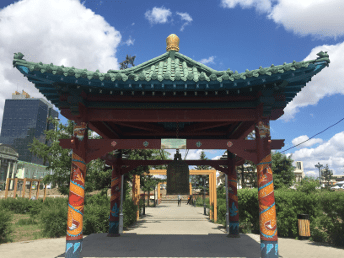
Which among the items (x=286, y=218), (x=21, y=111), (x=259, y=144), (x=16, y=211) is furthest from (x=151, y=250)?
(x=21, y=111)

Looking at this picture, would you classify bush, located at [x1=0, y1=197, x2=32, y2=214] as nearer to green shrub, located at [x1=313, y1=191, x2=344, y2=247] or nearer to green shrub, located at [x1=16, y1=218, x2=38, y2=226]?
green shrub, located at [x1=16, y1=218, x2=38, y2=226]

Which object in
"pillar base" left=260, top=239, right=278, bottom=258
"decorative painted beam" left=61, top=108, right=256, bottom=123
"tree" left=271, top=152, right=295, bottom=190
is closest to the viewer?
"pillar base" left=260, top=239, right=278, bottom=258

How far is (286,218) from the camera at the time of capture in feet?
36.8

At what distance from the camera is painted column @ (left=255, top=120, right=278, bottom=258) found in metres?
5.68

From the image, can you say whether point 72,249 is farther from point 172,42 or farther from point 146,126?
point 172,42

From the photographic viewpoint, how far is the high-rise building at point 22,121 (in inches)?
5384

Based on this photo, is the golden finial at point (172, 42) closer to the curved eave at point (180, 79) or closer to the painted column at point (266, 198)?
the curved eave at point (180, 79)

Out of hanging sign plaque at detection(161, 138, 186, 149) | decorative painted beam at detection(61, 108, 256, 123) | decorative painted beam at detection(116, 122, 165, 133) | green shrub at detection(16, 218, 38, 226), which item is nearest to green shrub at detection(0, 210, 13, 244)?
green shrub at detection(16, 218, 38, 226)

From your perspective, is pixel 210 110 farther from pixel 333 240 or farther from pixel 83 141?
pixel 333 240

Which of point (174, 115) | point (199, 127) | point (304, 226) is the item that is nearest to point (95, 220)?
point (199, 127)

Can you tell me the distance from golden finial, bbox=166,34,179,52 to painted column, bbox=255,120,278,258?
3.77 m

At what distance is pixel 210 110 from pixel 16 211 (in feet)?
78.7

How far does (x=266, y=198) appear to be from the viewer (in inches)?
231

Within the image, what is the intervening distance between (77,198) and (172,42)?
548 cm
